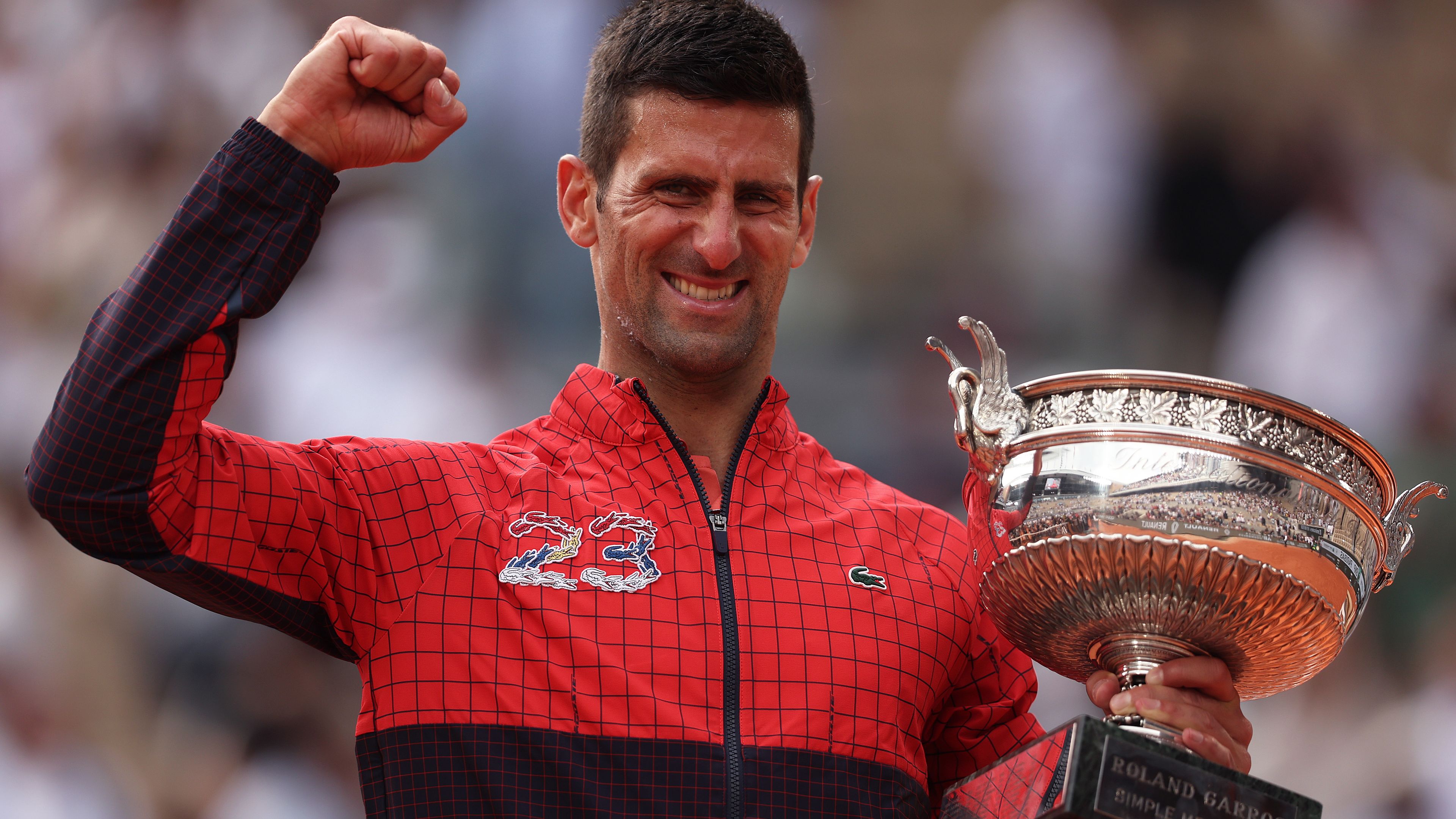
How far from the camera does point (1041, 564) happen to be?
1.64 metres

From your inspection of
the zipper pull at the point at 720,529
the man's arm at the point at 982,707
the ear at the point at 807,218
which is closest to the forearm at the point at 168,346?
the zipper pull at the point at 720,529

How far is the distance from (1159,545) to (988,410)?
28 cm

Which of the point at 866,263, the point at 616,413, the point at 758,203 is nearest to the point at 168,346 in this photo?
the point at 616,413

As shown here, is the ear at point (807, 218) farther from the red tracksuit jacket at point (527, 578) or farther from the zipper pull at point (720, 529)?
the zipper pull at point (720, 529)

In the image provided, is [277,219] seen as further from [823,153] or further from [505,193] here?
[823,153]

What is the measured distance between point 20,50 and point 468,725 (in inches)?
172

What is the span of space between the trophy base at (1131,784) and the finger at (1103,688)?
0.19m

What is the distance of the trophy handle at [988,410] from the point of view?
1.71 meters

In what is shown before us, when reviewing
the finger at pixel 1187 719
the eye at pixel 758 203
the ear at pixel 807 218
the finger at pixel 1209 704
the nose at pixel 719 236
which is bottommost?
the finger at pixel 1187 719

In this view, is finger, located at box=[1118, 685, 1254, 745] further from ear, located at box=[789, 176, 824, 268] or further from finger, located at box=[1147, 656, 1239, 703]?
ear, located at box=[789, 176, 824, 268]

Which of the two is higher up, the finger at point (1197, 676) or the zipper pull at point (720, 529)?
the zipper pull at point (720, 529)

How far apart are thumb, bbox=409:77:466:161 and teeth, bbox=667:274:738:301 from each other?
0.48 meters

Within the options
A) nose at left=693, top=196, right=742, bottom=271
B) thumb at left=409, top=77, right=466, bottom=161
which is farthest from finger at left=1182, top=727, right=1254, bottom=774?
thumb at left=409, top=77, right=466, bottom=161

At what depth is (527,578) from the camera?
1802 millimetres
